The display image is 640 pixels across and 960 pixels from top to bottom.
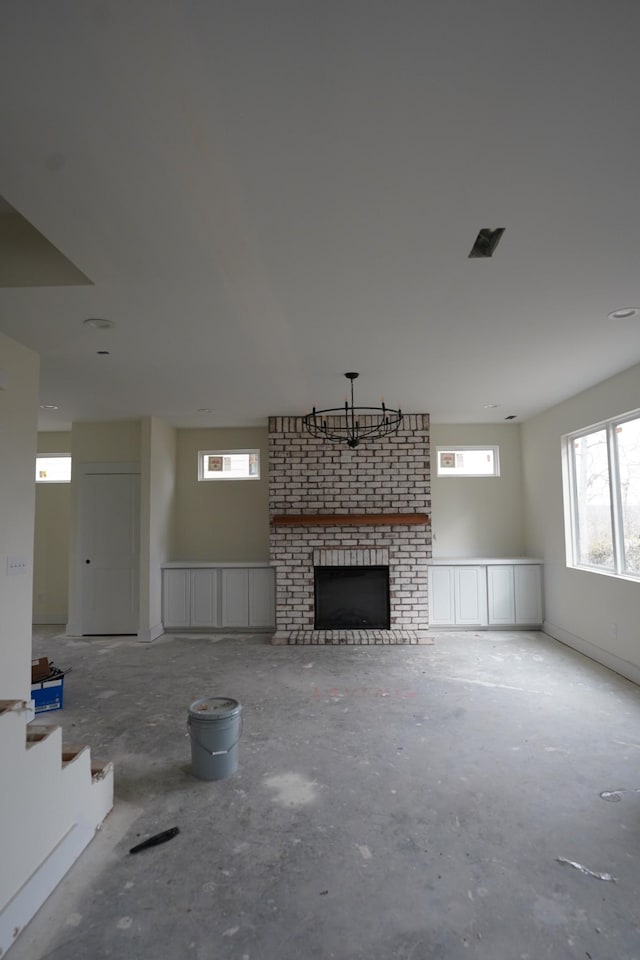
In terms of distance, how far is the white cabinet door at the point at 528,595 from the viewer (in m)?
6.15

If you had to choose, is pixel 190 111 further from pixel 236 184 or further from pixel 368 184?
pixel 368 184

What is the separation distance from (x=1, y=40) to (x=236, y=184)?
743 millimetres

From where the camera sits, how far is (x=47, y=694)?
3850mm

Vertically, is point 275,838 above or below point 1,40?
below

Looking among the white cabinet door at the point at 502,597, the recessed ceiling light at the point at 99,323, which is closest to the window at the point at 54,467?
the recessed ceiling light at the point at 99,323

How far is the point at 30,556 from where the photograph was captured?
363 cm

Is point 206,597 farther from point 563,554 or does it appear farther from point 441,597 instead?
point 563,554

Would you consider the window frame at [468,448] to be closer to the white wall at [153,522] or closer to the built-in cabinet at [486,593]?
the built-in cabinet at [486,593]

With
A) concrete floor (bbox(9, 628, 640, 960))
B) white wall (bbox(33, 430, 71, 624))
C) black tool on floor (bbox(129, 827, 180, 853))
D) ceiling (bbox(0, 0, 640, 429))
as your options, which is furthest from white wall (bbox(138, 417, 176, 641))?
black tool on floor (bbox(129, 827, 180, 853))

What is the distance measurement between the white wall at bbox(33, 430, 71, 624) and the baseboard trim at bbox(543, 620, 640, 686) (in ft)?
20.0

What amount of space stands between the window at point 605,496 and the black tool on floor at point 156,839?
13.1 ft

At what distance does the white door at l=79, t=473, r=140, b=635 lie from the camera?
6.22m

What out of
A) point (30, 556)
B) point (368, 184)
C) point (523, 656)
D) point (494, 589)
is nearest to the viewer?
point (368, 184)

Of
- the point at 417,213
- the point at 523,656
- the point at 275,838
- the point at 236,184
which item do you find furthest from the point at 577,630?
the point at 236,184
